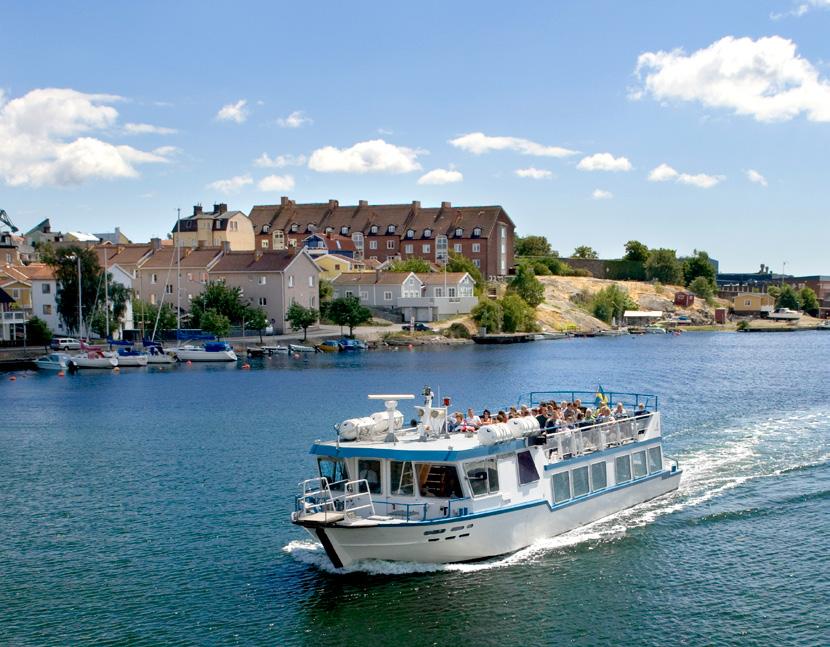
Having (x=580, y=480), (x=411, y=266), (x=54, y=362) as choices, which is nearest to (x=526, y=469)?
(x=580, y=480)

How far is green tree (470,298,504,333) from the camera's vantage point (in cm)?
14125

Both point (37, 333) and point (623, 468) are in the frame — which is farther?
point (37, 333)

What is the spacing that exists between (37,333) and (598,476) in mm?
90394

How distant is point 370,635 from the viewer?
26250 mm

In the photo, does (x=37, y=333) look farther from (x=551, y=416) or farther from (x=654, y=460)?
(x=551, y=416)

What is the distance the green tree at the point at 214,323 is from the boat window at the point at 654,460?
81597 mm

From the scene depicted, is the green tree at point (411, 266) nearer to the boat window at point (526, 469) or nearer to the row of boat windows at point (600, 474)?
the row of boat windows at point (600, 474)

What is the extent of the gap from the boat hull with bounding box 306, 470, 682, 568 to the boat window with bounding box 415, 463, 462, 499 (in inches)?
40.1

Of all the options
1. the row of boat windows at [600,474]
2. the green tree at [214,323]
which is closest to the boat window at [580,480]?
the row of boat windows at [600,474]

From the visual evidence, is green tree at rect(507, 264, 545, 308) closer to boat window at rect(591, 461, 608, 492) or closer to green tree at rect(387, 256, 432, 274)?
green tree at rect(387, 256, 432, 274)

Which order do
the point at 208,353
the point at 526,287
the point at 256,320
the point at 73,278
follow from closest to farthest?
the point at 208,353
the point at 73,278
the point at 256,320
the point at 526,287

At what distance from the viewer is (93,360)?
99.7m

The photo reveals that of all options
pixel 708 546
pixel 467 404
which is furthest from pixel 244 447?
pixel 708 546

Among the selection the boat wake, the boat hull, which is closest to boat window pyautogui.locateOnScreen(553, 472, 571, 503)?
the boat hull
